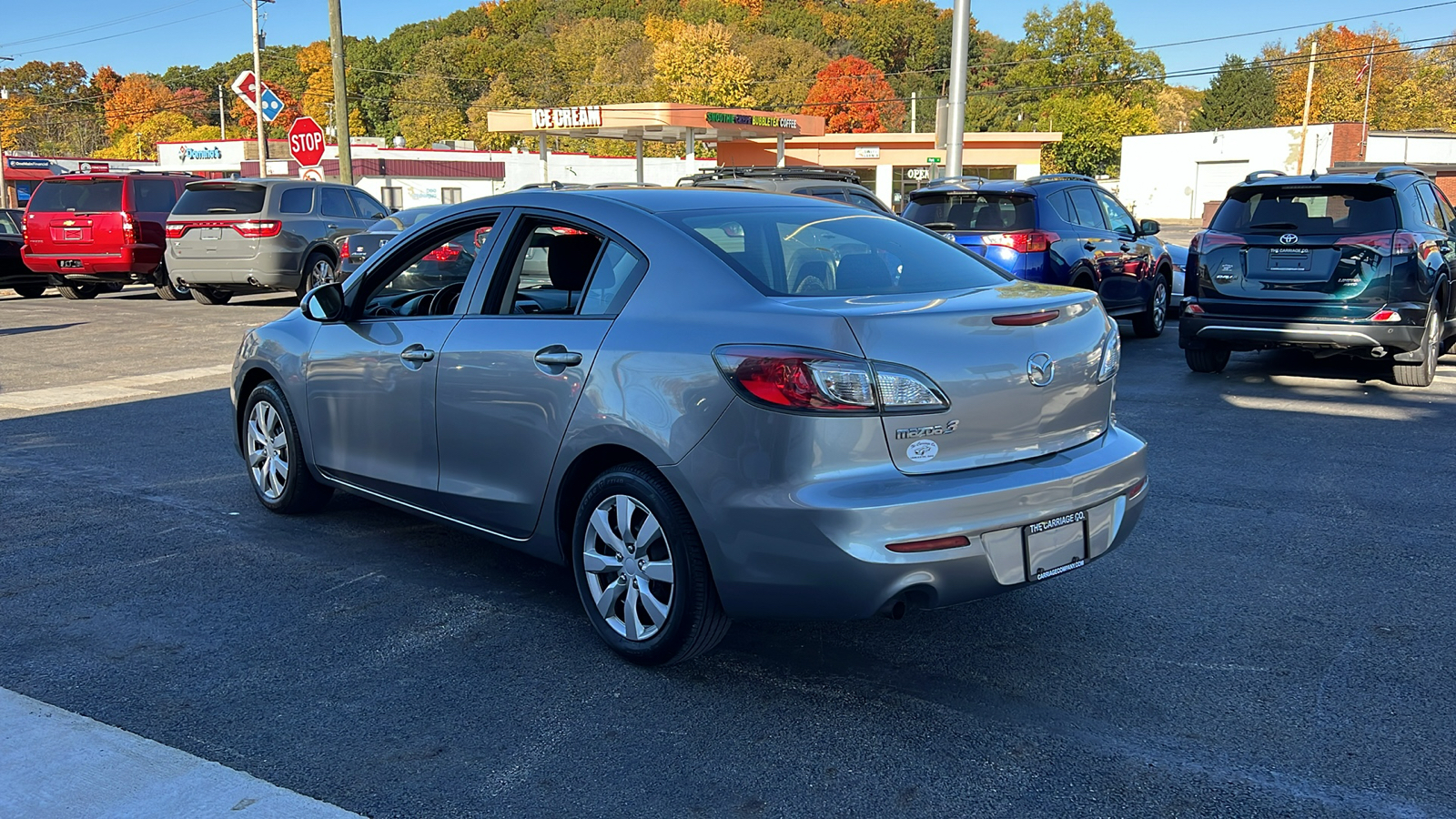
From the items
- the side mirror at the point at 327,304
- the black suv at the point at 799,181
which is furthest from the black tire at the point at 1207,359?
the side mirror at the point at 327,304

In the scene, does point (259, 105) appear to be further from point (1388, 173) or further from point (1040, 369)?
point (1040, 369)

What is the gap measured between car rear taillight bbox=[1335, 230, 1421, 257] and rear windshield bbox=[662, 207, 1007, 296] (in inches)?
225

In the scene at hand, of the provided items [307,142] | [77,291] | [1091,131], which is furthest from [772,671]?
[1091,131]

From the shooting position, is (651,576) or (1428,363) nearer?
(651,576)

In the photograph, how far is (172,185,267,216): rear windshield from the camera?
1731 cm

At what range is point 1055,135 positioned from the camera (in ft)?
200

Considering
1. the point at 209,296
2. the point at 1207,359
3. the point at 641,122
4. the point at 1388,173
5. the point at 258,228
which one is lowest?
the point at 209,296

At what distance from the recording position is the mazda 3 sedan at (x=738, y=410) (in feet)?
11.5

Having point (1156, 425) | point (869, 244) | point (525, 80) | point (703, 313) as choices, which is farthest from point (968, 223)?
point (525, 80)

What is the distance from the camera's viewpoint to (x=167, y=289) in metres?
19.8

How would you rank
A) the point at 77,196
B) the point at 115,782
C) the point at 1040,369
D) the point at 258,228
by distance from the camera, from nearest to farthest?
the point at 115,782
the point at 1040,369
the point at 258,228
the point at 77,196

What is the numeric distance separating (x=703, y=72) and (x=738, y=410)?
308ft

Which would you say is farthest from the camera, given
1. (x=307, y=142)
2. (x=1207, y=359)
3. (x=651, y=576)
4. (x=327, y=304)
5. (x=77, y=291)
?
(x=307, y=142)

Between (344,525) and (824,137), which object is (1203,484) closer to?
(344,525)
